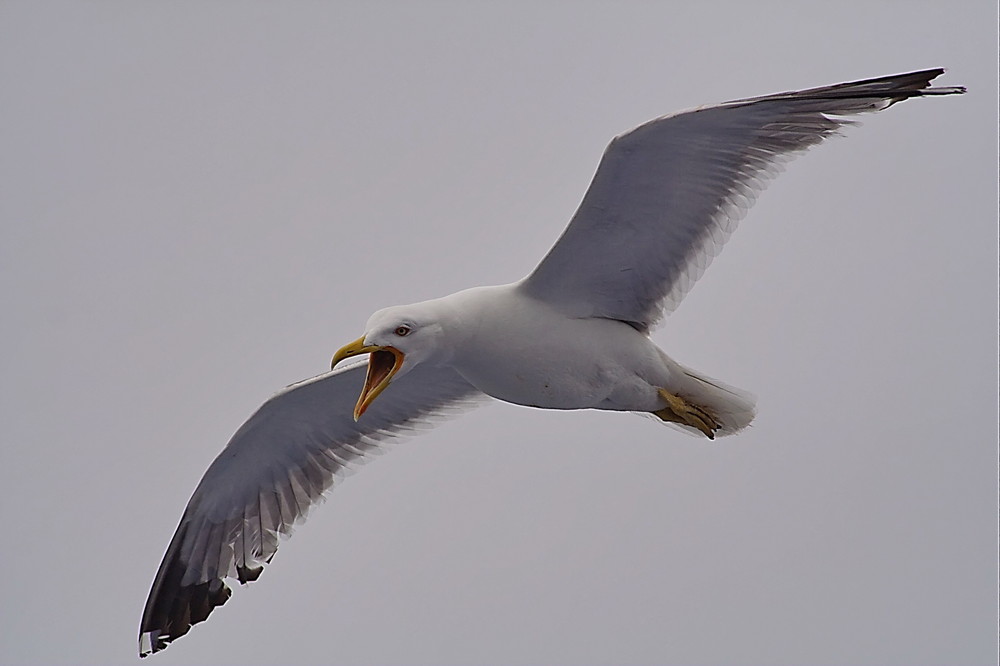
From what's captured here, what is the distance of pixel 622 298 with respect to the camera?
6.80m

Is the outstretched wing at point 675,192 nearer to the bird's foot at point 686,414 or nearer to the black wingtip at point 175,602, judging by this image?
the bird's foot at point 686,414

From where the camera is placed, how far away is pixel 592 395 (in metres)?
6.54

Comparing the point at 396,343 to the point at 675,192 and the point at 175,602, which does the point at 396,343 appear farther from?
the point at 175,602

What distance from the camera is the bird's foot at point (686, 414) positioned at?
22.2 ft

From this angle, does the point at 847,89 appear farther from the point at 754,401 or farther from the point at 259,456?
the point at 259,456

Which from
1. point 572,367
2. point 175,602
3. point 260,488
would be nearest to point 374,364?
point 572,367

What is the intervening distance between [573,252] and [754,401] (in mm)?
1276

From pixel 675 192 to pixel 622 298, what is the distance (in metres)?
0.69

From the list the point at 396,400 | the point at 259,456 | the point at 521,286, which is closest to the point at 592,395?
the point at 521,286

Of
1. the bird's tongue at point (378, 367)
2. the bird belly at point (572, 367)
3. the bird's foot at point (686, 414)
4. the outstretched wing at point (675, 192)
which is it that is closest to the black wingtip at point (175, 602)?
the bird's tongue at point (378, 367)

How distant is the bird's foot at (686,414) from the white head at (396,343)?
1.23 metres

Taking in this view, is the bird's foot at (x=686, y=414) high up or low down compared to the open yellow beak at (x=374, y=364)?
down

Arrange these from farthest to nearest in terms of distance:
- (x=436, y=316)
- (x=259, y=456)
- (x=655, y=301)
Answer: (x=259, y=456) < (x=655, y=301) < (x=436, y=316)

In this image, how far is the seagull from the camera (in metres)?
6.02
